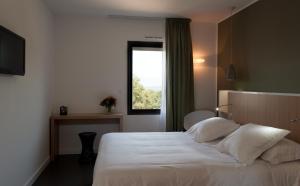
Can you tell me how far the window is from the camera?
15.6 feet

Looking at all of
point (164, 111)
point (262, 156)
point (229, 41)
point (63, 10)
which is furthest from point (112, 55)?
point (262, 156)

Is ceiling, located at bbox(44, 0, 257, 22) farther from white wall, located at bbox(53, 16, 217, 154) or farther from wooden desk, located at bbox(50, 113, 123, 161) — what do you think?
wooden desk, located at bbox(50, 113, 123, 161)

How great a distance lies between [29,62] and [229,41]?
124 inches

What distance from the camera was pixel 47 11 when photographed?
13.3 ft

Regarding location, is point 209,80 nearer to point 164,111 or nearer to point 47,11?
point 164,111

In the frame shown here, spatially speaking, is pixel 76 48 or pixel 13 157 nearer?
pixel 13 157

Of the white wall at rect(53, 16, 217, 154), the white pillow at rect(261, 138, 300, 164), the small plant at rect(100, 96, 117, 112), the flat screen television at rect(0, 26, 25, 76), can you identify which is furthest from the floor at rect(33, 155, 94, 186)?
the white pillow at rect(261, 138, 300, 164)

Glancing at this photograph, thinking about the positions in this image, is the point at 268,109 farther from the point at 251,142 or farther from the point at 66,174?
the point at 66,174

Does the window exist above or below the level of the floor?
above

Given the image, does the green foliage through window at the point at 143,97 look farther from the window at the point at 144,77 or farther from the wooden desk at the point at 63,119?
the wooden desk at the point at 63,119

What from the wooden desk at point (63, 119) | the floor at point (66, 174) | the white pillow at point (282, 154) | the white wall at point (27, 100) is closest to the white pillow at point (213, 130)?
the white pillow at point (282, 154)

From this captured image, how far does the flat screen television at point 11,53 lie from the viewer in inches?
88.5

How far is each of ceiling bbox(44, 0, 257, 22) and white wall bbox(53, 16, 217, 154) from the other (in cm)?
24

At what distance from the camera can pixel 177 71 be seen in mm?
4625
